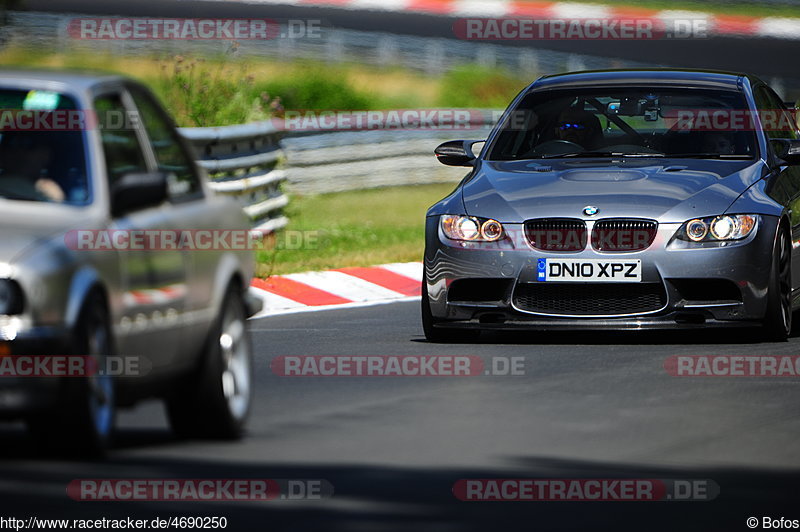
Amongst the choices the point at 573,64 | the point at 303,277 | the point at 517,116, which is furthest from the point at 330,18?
the point at 517,116

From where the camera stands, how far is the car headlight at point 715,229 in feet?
36.4

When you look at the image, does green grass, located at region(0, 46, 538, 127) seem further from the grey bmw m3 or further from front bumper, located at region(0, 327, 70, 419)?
front bumper, located at region(0, 327, 70, 419)

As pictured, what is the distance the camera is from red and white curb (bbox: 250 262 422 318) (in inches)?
567

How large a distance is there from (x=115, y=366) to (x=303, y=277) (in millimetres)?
8482

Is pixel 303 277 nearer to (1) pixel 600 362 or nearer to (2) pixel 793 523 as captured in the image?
(1) pixel 600 362

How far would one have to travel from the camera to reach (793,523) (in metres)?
6.32

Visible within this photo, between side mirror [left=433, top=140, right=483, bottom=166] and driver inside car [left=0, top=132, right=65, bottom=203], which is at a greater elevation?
driver inside car [left=0, top=132, right=65, bottom=203]

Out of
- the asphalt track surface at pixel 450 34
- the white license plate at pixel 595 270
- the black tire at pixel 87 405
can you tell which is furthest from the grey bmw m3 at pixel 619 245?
the asphalt track surface at pixel 450 34

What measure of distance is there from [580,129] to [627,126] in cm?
33

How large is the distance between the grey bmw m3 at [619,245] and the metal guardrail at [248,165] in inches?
201

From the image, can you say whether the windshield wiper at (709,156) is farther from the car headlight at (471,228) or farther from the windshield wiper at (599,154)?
the car headlight at (471,228)

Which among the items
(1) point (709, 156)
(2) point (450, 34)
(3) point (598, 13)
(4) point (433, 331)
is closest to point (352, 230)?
(1) point (709, 156)

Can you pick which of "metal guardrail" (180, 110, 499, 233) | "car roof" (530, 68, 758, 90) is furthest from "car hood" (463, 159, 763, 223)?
"metal guardrail" (180, 110, 499, 233)

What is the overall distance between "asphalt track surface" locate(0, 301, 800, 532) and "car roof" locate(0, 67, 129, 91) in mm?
1473
